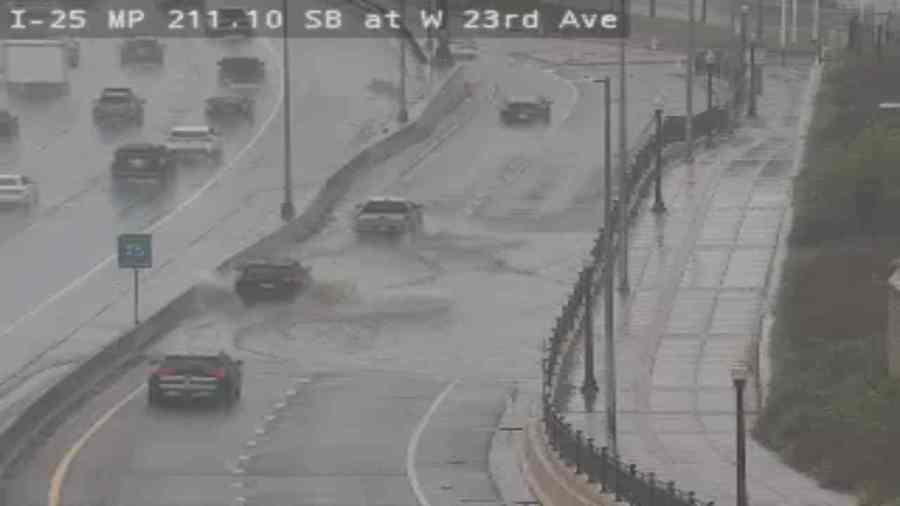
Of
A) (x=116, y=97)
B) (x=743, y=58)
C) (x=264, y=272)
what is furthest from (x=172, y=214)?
(x=743, y=58)

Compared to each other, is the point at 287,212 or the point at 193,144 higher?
the point at 193,144

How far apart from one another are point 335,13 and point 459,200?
42.6 metres

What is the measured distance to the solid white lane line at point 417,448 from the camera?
7012cm

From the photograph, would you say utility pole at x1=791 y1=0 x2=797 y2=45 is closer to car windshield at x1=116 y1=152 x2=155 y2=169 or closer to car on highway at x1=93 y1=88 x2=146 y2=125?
car on highway at x1=93 y1=88 x2=146 y2=125

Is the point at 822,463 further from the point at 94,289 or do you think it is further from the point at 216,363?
the point at 94,289

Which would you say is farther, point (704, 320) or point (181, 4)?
point (181, 4)

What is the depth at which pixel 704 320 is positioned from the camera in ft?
299

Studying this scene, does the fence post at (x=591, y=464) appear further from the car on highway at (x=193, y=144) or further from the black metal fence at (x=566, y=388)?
the car on highway at (x=193, y=144)

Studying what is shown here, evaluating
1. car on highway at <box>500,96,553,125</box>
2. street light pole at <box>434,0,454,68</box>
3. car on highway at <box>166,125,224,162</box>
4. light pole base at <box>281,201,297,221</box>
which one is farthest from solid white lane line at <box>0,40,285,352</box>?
car on highway at <box>500,96,553,125</box>

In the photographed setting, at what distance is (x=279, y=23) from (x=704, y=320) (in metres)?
65.5

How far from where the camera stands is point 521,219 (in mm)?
111562

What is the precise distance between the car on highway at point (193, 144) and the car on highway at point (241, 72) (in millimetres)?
16245

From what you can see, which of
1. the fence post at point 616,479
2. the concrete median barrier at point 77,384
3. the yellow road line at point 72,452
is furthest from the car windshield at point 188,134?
the fence post at point 616,479

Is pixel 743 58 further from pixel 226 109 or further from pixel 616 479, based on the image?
pixel 616 479
